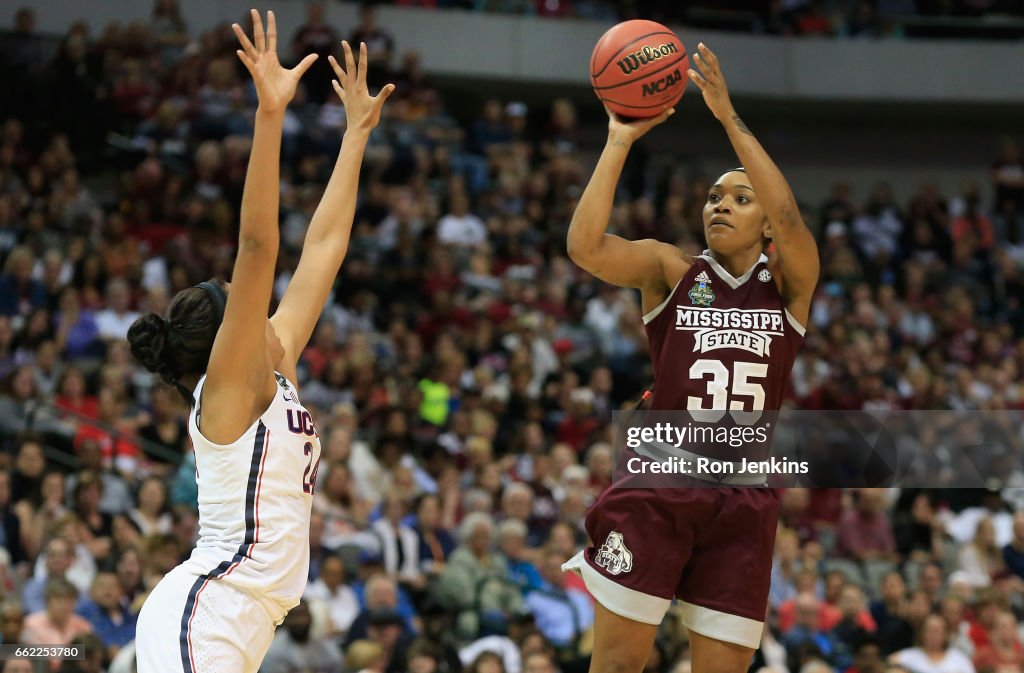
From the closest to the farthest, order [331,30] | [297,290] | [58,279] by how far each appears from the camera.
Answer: [297,290]
[58,279]
[331,30]

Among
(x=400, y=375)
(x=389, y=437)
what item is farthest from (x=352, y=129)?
(x=400, y=375)

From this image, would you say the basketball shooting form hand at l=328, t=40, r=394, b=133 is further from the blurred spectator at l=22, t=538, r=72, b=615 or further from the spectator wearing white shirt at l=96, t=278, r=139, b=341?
the spectator wearing white shirt at l=96, t=278, r=139, b=341

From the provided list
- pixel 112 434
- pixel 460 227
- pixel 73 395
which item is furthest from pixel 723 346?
pixel 460 227

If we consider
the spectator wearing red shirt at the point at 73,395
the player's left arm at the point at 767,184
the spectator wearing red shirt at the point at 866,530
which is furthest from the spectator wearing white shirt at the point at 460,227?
the player's left arm at the point at 767,184

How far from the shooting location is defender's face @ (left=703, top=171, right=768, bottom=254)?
5348 millimetres

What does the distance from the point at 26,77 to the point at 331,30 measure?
3.74m

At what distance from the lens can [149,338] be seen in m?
4.36

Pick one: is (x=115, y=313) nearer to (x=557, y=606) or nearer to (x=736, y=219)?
(x=557, y=606)

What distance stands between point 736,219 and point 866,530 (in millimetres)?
7217

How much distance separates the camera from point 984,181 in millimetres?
22266

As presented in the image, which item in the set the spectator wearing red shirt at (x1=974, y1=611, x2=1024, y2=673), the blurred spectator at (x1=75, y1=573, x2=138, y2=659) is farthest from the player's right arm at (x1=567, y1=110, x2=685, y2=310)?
the spectator wearing red shirt at (x1=974, y1=611, x2=1024, y2=673)

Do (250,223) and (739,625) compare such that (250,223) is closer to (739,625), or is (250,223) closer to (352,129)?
(352,129)

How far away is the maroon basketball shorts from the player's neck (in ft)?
2.74

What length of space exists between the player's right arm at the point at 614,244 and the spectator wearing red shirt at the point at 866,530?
706 cm
